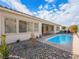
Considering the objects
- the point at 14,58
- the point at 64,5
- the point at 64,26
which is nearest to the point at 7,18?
the point at 14,58

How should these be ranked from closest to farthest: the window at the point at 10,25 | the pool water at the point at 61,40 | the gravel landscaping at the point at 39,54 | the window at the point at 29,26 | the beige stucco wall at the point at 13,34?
the gravel landscaping at the point at 39,54, the beige stucco wall at the point at 13,34, the window at the point at 10,25, the pool water at the point at 61,40, the window at the point at 29,26

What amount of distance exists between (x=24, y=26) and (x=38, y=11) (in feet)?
73.1

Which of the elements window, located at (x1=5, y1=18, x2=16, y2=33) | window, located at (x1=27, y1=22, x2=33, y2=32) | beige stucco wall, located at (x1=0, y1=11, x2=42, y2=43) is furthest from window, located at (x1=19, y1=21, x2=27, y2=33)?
window, located at (x1=5, y1=18, x2=16, y2=33)

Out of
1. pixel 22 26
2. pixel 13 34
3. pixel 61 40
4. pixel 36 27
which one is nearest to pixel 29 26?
pixel 22 26

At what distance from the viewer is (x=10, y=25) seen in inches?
488

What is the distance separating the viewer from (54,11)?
40.1 metres

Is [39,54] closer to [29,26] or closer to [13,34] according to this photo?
[13,34]

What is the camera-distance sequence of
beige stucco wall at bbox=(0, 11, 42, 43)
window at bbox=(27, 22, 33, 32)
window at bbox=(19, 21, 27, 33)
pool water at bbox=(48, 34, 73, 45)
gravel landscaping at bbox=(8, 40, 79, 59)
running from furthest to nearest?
window at bbox=(27, 22, 33, 32), pool water at bbox=(48, 34, 73, 45), window at bbox=(19, 21, 27, 33), beige stucco wall at bbox=(0, 11, 42, 43), gravel landscaping at bbox=(8, 40, 79, 59)

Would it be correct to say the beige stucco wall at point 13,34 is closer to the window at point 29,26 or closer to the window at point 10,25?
the window at point 10,25

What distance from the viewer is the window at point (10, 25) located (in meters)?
11.7

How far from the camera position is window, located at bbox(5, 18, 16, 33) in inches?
462

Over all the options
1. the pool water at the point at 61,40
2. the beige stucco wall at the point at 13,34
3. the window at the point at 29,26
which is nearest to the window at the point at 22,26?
the beige stucco wall at the point at 13,34

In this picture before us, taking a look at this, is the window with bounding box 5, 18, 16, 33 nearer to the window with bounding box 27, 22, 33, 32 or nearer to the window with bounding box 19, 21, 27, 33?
the window with bounding box 19, 21, 27, 33

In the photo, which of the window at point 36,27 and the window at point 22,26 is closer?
the window at point 22,26
